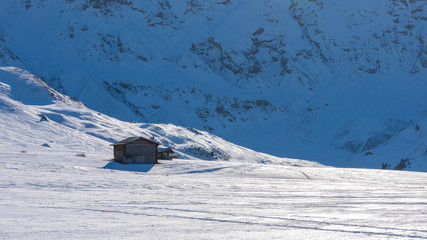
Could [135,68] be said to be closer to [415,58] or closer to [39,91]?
[39,91]

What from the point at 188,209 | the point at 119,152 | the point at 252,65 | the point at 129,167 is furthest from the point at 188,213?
the point at 252,65

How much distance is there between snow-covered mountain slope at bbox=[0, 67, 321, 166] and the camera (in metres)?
45.9

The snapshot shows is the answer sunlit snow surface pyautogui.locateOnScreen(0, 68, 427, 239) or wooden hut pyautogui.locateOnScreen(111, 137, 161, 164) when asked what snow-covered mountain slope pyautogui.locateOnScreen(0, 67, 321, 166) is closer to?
wooden hut pyautogui.locateOnScreen(111, 137, 161, 164)

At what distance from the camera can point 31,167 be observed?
27.4 meters

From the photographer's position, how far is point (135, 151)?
39.6 metres

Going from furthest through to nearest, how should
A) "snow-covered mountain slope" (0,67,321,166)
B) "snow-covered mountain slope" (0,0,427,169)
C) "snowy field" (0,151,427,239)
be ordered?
"snow-covered mountain slope" (0,0,427,169), "snow-covered mountain slope" (0,67,321,166), "snowy field" (0,151,427,239)

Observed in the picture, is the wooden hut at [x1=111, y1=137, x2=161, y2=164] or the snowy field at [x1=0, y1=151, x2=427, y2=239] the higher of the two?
the wooden hut at [x1=111, y1=137, x2=161, y2=164]

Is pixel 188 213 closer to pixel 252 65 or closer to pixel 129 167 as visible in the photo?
pixel 129 167

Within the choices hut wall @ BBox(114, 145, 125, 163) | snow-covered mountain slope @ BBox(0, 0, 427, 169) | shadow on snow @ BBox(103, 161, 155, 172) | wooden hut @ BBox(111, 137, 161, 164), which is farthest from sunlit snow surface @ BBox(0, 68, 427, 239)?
snow-covered mountain slope @ BBox(0, 0, 427, 169)

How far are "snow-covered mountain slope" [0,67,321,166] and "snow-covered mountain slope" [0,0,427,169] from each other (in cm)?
2079

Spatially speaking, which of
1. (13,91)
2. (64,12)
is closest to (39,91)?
(13,91)

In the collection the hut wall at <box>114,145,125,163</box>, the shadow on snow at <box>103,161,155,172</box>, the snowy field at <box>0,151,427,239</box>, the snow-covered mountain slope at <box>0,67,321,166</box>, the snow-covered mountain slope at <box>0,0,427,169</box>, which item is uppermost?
the snow-covered mountain slope at <box>0,0,427,169</box>

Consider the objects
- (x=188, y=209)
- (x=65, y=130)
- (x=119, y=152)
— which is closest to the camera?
(x=188, y=209)

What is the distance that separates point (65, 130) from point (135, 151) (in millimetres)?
17200
